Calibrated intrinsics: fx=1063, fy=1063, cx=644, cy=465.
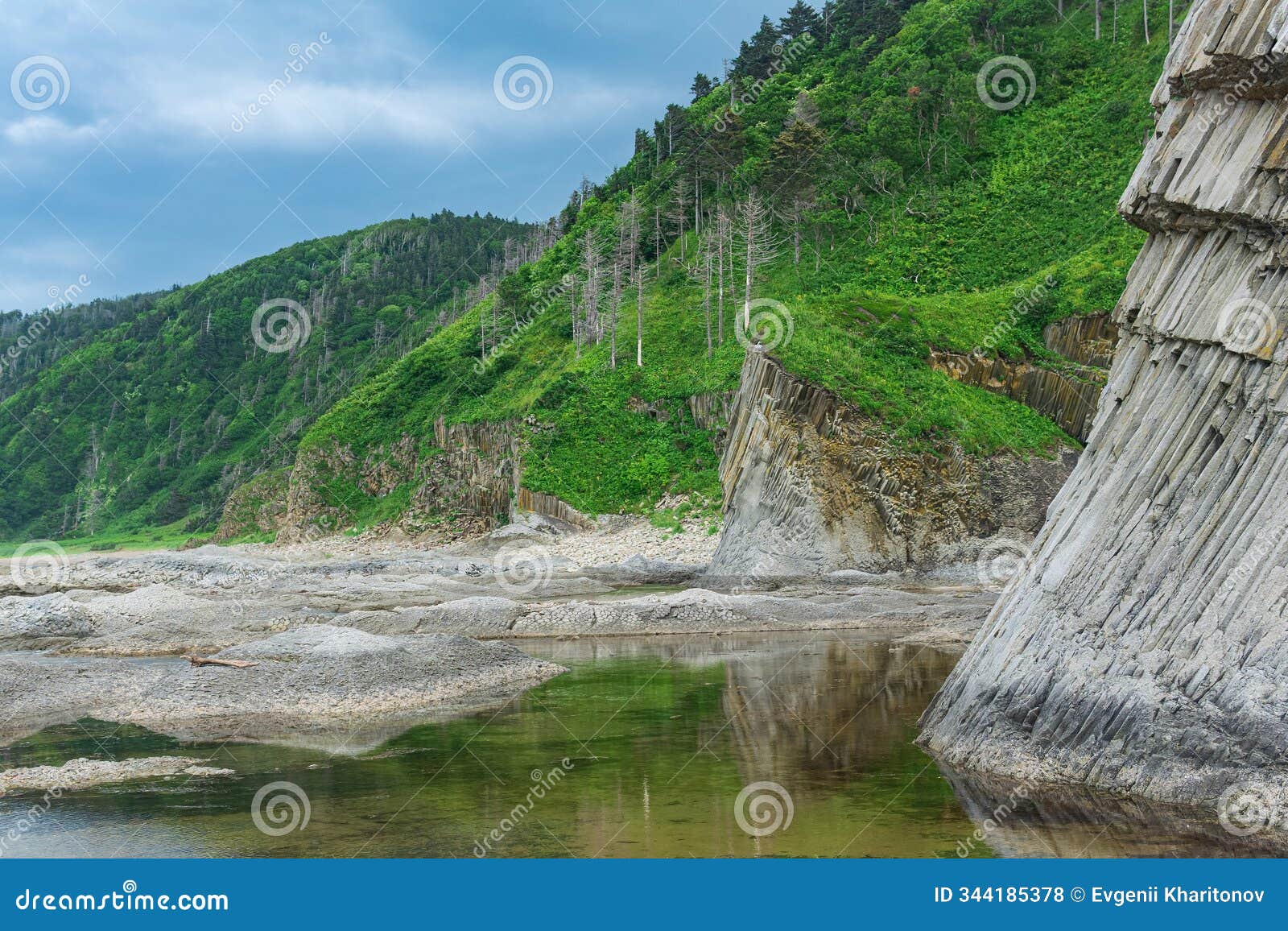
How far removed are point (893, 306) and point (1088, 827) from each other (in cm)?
4666

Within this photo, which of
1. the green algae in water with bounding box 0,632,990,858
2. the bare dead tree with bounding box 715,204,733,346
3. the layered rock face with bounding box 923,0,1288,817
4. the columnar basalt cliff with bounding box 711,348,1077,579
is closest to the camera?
the green algae in water with bounding box 0,632,990,858

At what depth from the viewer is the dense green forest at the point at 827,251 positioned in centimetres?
5825

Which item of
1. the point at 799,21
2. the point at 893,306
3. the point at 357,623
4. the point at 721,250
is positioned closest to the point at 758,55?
the point at 799,21

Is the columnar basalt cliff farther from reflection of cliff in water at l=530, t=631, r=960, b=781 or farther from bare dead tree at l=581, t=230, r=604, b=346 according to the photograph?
bare dead tree at l=581, t=230, r=604, b=346

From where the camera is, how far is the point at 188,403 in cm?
18150

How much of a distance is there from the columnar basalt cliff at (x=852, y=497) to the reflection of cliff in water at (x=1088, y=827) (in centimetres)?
3177

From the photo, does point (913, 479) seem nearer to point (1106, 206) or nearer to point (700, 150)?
point (1106, 206)

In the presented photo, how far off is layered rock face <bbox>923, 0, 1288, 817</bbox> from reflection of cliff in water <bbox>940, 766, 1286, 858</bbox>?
1.76 feet

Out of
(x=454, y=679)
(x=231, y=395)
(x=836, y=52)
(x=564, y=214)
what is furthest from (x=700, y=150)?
(x=231, y=395)

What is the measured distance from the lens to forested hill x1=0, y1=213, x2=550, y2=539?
160 m

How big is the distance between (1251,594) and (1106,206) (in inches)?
2856

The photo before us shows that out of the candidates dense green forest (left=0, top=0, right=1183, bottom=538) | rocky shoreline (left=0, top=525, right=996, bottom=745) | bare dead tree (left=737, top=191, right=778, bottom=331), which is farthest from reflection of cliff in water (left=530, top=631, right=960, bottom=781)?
bare dead tree (left=737, top=191, right=778, bottom=331)

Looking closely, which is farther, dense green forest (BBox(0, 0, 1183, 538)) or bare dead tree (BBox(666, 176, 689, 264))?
bare dead tree (BBox(666, 176, 689, 264))

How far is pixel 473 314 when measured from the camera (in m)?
122
